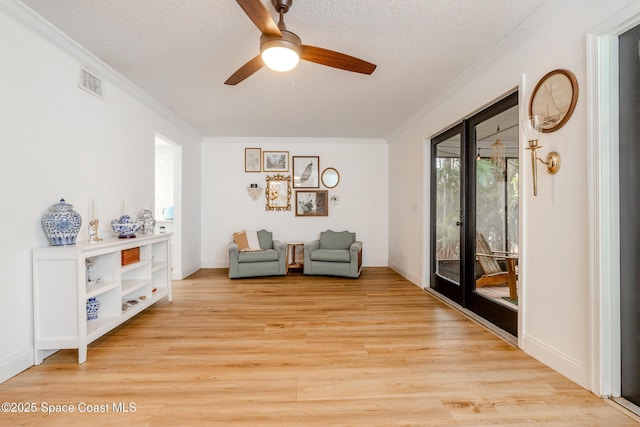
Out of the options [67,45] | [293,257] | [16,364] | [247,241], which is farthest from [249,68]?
[293,257]

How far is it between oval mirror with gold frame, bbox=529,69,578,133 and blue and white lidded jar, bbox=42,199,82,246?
12.1 ft

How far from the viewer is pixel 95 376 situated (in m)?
2.10

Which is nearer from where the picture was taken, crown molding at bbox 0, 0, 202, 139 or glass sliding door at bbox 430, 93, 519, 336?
crown molding at bbox 0, 0, 202, 139

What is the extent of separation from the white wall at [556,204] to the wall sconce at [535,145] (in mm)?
46

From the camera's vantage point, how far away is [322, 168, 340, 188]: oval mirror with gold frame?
6082 mm

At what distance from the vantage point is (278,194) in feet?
19.8

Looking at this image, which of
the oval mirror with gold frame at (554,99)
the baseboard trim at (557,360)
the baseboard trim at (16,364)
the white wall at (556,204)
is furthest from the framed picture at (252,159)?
the baseboard trim at (557,360)

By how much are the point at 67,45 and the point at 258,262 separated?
11.8 ft

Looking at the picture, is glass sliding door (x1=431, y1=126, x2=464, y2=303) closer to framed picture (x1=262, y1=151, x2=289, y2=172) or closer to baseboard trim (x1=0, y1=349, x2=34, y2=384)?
framed picture (x1=262, y1=151, x2=289, y2=172)

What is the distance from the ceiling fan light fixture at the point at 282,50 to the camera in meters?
1.94

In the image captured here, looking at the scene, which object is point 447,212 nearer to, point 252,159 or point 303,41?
point 303,41

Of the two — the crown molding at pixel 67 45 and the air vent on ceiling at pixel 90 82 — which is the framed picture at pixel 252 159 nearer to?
the crown molding at pixel 67 45

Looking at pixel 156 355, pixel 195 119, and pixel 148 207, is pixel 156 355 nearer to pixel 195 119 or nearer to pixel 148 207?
pixel 148 207

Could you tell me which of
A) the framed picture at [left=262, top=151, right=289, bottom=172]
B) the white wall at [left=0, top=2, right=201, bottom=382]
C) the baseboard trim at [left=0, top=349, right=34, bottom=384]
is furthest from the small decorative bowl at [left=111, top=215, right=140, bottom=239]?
the framed picture at [left=262, top=151, right=289, bottom=172]
